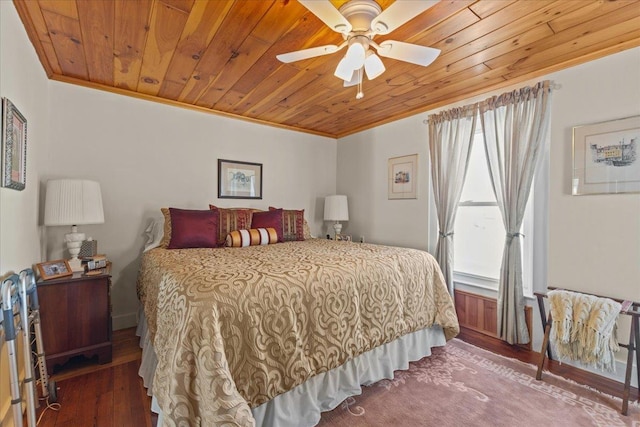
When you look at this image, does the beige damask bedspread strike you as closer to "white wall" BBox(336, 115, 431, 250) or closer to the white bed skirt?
the white bed skirt

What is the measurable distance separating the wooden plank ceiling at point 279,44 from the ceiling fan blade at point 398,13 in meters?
0.29

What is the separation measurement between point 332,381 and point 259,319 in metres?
0.67

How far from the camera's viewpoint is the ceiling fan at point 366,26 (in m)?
1.35

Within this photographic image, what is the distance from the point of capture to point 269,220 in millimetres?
3123

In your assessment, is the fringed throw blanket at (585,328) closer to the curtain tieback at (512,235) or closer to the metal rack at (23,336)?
the curtain tieback at (512,235)

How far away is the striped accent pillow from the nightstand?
99 cm

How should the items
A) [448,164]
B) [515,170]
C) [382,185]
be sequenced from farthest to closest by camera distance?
[382,185] → [448,164] → [515,170]

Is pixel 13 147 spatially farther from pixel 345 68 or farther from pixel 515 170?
pixel 515 170

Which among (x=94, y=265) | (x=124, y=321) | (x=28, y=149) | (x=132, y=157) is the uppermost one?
(x=132, y=157)

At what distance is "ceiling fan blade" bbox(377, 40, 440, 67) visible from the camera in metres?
1.62

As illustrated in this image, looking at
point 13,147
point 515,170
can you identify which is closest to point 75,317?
point 13,147

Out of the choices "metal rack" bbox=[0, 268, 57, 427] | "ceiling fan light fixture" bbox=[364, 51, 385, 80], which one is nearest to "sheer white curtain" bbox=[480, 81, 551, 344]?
"ceiling fan light fixture" bbox=[364, 51, 385, 80]

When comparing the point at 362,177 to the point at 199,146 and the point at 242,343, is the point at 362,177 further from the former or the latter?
the point at 242,343

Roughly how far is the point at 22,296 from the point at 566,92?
3650 millimetres
